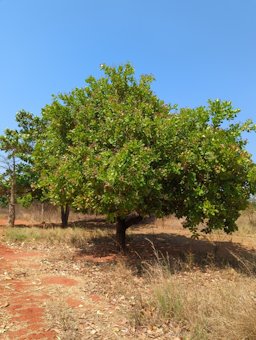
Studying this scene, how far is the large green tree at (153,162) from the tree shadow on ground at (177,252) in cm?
125

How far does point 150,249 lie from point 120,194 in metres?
5.33

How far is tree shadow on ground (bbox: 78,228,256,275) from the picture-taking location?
37.0ft

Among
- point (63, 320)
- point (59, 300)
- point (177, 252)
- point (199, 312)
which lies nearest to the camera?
point (199, 312)

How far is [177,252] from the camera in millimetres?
13273

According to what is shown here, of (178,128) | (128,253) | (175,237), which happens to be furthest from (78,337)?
(175,237)

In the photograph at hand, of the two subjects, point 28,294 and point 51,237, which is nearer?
point 28,294

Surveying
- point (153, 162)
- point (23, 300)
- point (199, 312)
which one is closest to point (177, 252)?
point (153, 162)

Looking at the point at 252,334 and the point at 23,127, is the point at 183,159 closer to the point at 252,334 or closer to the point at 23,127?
the point at 252,334

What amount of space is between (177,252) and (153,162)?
192 inches

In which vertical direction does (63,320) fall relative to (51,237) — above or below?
below

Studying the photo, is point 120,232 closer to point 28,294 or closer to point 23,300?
point 28,294

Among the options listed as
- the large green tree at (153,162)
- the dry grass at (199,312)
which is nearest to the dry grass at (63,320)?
the dry grass at (199,312)

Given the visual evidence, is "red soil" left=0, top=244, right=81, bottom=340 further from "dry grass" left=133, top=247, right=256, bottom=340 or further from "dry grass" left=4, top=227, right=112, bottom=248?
"dry grass" left=4, top=227, right=112, bottom=248

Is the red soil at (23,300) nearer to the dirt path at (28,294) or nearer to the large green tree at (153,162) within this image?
the dirt path at (28,294)
